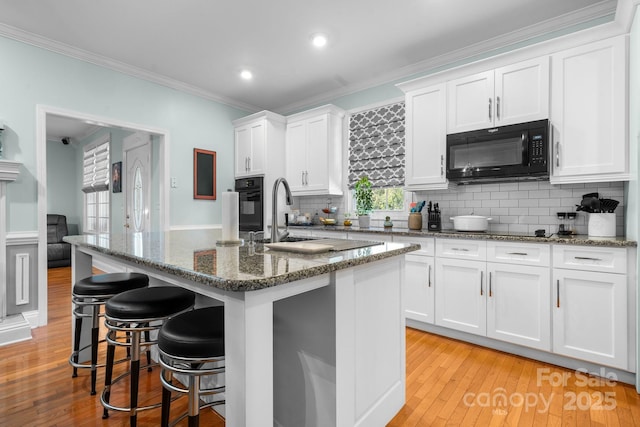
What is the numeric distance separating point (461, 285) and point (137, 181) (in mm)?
4764

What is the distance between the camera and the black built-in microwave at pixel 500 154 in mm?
2578

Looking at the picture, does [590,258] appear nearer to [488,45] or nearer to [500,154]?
[500,154]

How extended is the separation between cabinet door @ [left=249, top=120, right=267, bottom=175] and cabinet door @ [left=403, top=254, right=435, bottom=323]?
8.11 ft

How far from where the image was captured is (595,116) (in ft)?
7.80

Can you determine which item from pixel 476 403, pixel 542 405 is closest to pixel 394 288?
pixel 476 403

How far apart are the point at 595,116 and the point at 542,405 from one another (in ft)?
6.68

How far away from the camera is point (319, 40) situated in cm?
315

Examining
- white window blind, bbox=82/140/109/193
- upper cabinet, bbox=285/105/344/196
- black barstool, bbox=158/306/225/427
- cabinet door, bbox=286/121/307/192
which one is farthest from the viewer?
white window blind, bbox=82/140/109/193

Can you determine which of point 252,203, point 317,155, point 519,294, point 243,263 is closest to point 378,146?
point 317,155

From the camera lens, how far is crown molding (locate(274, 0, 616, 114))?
2.67 m

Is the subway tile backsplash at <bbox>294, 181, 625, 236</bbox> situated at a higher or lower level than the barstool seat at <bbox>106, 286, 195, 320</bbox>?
higher

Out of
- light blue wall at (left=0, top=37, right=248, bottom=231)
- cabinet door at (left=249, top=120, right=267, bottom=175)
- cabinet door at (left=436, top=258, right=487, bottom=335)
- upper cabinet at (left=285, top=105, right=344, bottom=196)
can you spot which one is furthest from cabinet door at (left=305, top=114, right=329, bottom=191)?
cabinet door at (left=436, top=258, right=487, bottom=335)

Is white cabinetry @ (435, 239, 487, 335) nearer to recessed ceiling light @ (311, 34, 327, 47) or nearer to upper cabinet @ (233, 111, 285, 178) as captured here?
recessed ceiling light @ (311, 34, 327, 47)

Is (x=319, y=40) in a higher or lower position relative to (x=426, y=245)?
higher
